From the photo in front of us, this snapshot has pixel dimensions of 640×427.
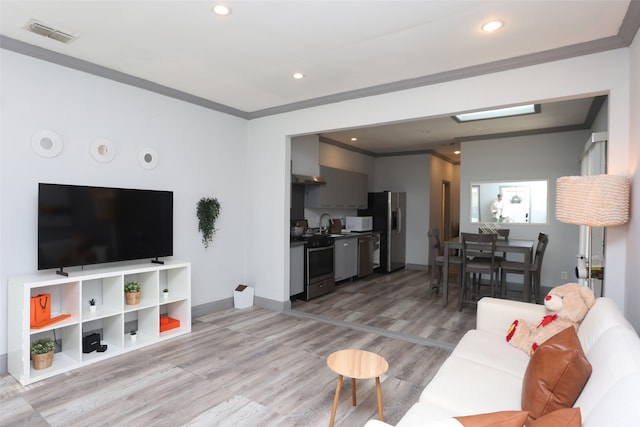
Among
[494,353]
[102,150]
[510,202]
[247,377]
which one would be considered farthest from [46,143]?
[510,202]

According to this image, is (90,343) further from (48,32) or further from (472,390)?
(472,390)

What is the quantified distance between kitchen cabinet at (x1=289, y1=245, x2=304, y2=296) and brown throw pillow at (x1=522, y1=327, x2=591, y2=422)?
3732 mm

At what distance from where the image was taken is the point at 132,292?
343 cm

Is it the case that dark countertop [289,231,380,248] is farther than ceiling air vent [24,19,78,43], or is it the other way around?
dark countertop [289,231,380,248]

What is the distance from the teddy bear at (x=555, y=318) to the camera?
84.3 inches

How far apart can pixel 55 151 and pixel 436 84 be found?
357cm

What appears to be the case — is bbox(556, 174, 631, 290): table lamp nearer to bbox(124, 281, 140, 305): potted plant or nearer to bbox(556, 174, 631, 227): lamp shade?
bbox(556, 174, 631, 227): lamp shade

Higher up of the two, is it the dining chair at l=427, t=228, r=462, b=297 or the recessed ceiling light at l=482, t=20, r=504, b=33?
the recessed ceiling light at l=482, t=20, r=504, b=33

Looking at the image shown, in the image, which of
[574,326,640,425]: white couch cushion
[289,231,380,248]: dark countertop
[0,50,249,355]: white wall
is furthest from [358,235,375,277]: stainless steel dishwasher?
[574,326,640,425]: white couch cushion

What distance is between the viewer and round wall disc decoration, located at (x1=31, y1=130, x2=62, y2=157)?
3008 mm

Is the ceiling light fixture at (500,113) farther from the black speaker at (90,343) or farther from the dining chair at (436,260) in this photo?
the black speaker at (90,343)

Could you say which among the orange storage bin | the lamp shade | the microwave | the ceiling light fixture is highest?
the ceiling light fixture

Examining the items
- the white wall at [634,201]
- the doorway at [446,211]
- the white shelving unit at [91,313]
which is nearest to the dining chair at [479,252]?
the white wall at [634,201]

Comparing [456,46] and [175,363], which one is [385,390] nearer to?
[175,363]
